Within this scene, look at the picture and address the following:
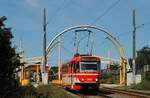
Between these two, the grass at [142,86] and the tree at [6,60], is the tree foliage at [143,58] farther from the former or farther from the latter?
the tree at [6,60]

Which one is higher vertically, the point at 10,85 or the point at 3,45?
the point at 3,45

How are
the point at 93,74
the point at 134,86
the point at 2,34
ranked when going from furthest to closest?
the point at 134,86, the point at 93,74, the point at 2,34

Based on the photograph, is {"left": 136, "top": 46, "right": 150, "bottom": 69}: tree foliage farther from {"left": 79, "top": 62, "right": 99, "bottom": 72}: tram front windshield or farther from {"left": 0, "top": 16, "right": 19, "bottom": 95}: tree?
{"left": 0, "top": 16, "right": 19, "bottom": 95}: tree

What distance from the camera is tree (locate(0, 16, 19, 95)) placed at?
2494 centimetres

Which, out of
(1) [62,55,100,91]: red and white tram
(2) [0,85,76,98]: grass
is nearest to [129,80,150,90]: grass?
(1) [62,55,100,91]: red and white tram

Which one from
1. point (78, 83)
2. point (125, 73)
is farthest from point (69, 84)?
point (125, 73)

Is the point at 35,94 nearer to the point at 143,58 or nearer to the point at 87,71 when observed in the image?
the point at 87,71

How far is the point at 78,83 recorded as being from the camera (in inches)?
1732

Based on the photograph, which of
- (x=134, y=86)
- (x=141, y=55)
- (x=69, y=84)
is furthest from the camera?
(x=141, y=55)

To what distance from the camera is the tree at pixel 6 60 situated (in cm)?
2494

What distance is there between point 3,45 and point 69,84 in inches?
947

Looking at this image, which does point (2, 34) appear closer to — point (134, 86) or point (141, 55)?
point (134, 86)

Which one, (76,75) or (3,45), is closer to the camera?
(3,45)

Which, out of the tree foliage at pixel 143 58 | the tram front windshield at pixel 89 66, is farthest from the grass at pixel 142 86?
the tree foliage at pixel 143 58
